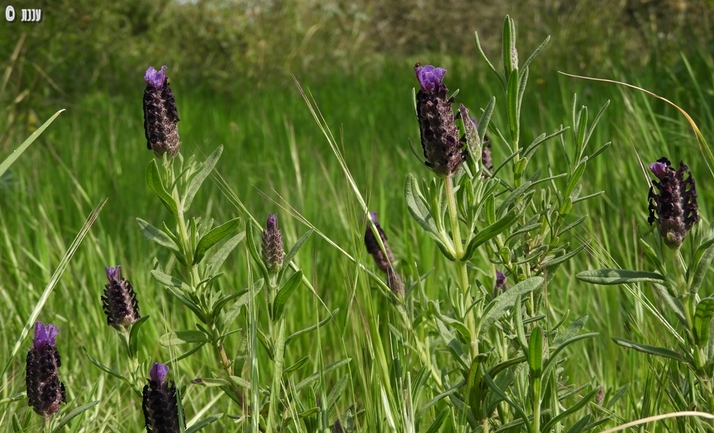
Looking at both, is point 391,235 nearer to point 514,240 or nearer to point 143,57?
point 514,240

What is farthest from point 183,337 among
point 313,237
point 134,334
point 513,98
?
point 313,237

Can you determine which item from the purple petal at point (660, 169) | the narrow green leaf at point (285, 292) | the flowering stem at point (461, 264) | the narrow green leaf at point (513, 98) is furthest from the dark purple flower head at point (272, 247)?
the purple petal at point (660, 169)

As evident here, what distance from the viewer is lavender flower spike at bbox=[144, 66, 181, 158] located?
101cm

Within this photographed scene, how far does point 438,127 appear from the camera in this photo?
2.97ft

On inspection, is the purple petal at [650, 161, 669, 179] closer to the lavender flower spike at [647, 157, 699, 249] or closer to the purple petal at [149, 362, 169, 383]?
the lavender flower spike at [647, 157, 699, 249]

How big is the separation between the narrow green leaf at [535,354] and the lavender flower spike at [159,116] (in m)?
0.52

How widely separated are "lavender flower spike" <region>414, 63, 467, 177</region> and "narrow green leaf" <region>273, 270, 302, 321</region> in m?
0.23

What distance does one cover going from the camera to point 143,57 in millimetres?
6020

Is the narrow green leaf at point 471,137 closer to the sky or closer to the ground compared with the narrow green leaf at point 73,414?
closer to the sky

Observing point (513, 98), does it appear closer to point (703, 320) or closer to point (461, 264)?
point (461, 264)

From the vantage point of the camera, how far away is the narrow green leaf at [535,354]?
0.83m

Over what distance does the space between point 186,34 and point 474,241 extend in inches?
244

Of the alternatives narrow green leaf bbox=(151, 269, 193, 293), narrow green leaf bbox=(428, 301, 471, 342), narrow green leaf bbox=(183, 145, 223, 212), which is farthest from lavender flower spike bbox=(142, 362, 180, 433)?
narrow green leaf bbox=(428, 301, 471, 342)

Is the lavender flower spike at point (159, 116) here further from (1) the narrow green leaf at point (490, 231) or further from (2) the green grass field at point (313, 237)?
(1) the narrow green leaf at point (490, 231)
